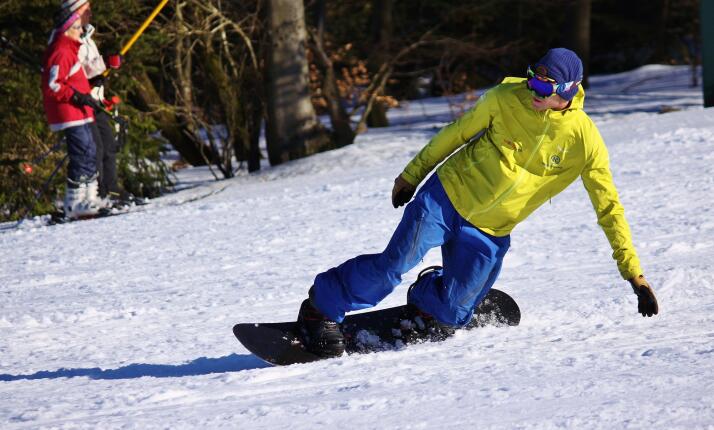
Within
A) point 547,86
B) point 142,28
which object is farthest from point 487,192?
point 142,28

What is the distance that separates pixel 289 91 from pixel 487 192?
25.6ft

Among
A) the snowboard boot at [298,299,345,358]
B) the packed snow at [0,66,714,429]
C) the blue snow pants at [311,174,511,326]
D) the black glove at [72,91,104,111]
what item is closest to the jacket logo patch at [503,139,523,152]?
the blue snow pants at [311,174,511,326]

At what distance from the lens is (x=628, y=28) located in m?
20.9

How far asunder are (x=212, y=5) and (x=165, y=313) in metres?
6.74

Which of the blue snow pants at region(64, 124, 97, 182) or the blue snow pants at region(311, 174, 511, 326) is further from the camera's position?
the blue snow pants at region(64, 124, 97, 182)

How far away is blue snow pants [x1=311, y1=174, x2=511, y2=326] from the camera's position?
13.9ft

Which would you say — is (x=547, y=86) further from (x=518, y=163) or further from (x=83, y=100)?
(x=83, y=100)

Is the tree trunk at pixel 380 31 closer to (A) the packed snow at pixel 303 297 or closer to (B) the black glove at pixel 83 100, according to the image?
(A) the packed snow at pixel 303 297

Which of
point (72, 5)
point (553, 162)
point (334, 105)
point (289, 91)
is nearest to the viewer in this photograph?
point (553, 162)

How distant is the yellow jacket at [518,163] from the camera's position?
13.7 ft

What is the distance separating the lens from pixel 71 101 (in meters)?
8.68

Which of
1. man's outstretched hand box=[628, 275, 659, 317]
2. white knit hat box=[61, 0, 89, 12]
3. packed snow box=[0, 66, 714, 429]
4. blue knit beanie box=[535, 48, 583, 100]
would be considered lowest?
packed snow box=[0, 66, 714, 429]

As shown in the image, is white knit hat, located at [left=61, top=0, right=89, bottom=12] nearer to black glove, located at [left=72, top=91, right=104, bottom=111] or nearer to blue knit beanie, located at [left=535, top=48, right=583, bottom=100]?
black glove, located at [left=72, top=91, right=104, bottom=111]

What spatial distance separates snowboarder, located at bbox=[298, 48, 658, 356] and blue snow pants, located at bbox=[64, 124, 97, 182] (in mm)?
4949
